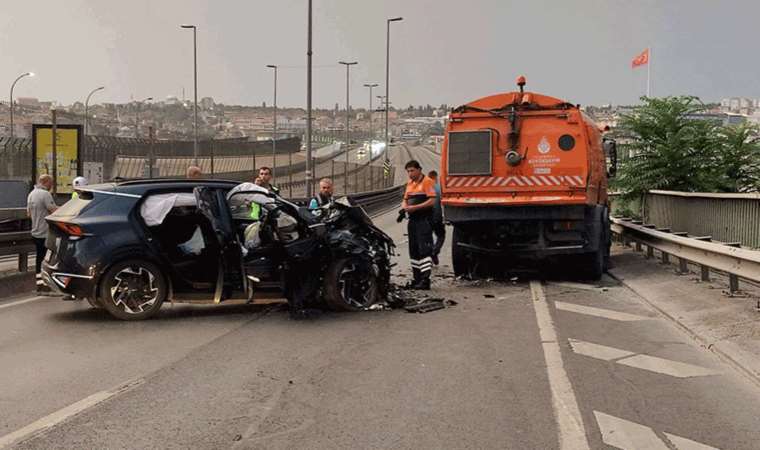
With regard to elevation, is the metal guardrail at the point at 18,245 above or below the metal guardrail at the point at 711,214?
below

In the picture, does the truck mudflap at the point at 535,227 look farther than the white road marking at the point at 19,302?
Yes

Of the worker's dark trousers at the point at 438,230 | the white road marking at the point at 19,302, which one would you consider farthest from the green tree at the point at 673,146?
the white road marking at the point at 19,302

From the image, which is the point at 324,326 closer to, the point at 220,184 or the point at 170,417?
the point at 220,184

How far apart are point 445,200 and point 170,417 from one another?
7975 millimetres

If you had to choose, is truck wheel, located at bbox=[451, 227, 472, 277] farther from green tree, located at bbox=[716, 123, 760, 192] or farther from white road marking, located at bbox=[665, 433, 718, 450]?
green tree, located at bbox=[716, 123, 760, 192]

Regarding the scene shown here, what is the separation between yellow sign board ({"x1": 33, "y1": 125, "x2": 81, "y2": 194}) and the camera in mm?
16656

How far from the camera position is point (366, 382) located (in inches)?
259

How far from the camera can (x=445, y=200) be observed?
1295 cm

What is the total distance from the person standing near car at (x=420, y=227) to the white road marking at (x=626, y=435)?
6638 mm

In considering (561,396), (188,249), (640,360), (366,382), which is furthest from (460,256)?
(561,396)

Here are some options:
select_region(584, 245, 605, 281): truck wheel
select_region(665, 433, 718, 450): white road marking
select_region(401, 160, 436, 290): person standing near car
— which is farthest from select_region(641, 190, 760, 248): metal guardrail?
select_region(665, 433, 718, 450): white road marking

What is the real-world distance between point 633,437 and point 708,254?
20.5 ft

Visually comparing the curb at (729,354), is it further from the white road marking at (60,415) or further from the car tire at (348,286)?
the white road marking at (60,415)

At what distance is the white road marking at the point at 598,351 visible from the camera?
25.1 feet
